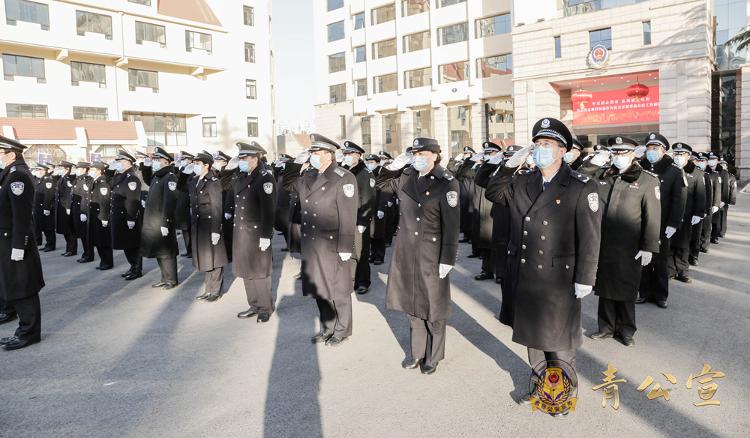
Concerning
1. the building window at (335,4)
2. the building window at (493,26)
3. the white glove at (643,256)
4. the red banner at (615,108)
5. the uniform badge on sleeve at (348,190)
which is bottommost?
the white glove at (643,256)

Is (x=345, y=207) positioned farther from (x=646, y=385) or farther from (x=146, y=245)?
(x=146, y=245)

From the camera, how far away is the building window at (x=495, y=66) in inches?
1300

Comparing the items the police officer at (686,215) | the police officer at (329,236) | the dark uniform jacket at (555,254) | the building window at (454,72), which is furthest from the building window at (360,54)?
the dark uniform jacket at (555,254)

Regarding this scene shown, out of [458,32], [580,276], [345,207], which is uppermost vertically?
[458,32]

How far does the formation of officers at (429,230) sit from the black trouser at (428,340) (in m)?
0.01

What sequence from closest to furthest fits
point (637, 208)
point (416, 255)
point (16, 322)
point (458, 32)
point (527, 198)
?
point (527, 198)
point (416, 255)
point (637, 208)
point (16, 322)
point (458, 32)

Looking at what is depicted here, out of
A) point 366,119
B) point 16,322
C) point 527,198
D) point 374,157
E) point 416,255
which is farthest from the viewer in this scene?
point 366,119

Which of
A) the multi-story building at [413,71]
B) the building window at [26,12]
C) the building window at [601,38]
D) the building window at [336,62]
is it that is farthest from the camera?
the building window at [336,62]

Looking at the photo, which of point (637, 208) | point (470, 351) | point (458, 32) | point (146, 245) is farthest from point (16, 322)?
point (458, 32)

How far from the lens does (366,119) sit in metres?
41.9

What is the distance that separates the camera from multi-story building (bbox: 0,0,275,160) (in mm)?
29500

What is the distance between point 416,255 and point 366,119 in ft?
125

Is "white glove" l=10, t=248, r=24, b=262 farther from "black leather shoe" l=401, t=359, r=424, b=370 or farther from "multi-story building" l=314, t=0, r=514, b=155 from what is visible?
"multi-story building" l=314, t=0, r=514, b=155

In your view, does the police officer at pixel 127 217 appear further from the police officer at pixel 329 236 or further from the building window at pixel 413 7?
the building window at pixel 413 7
